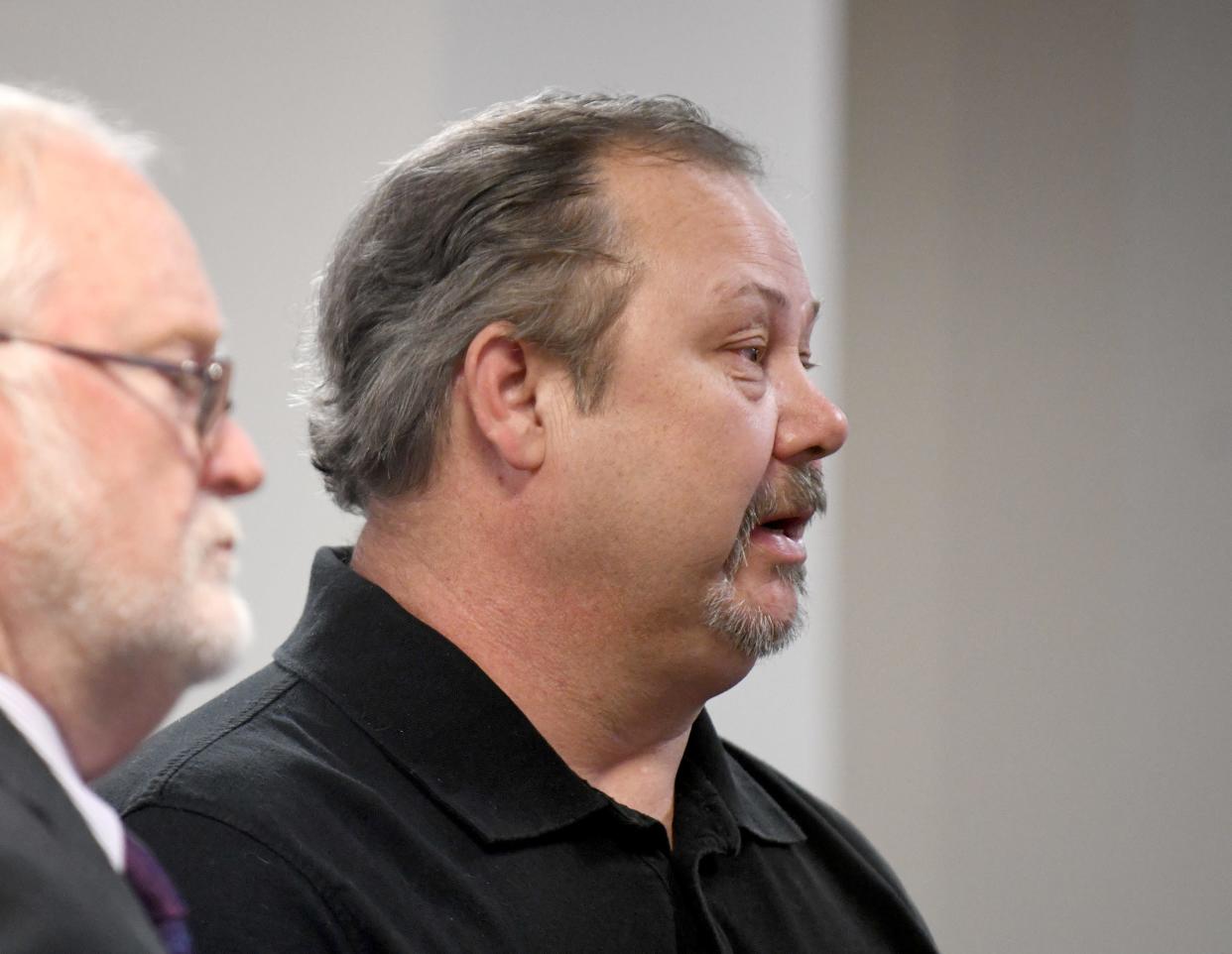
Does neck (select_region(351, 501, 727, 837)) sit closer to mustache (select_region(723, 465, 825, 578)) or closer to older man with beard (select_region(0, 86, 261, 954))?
mustache (select_region(723, 465, 825, 578))

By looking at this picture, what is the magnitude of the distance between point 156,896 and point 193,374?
0.29 metres

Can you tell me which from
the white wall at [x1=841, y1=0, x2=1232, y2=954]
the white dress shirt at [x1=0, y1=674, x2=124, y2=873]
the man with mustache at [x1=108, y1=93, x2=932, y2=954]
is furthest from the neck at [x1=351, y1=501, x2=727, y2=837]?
the white wall at [x1=841, y1=0, x2=1232, y2=954]

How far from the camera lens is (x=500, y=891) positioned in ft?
4.27

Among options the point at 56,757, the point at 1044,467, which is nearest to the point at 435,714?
the point at 56,757

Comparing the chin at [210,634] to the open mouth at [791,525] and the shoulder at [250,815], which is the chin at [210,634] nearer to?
the shoulder at [250,815]

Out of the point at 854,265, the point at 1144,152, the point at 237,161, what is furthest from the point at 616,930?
the point at 1144,152

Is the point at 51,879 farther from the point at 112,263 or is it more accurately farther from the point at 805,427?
the point at 805,427

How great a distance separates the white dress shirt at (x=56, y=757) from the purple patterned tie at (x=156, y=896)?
3 cm

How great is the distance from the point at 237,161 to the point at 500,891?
1140 mm

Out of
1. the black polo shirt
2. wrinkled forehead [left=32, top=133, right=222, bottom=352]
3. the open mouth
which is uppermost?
wrinkled forehead [left=32, top=133, right=222, bottom=352]

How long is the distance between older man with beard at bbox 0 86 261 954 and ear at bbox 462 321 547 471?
63cm

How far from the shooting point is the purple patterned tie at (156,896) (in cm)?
82

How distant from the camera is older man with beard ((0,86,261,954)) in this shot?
2.52ft

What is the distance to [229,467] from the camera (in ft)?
2.85
